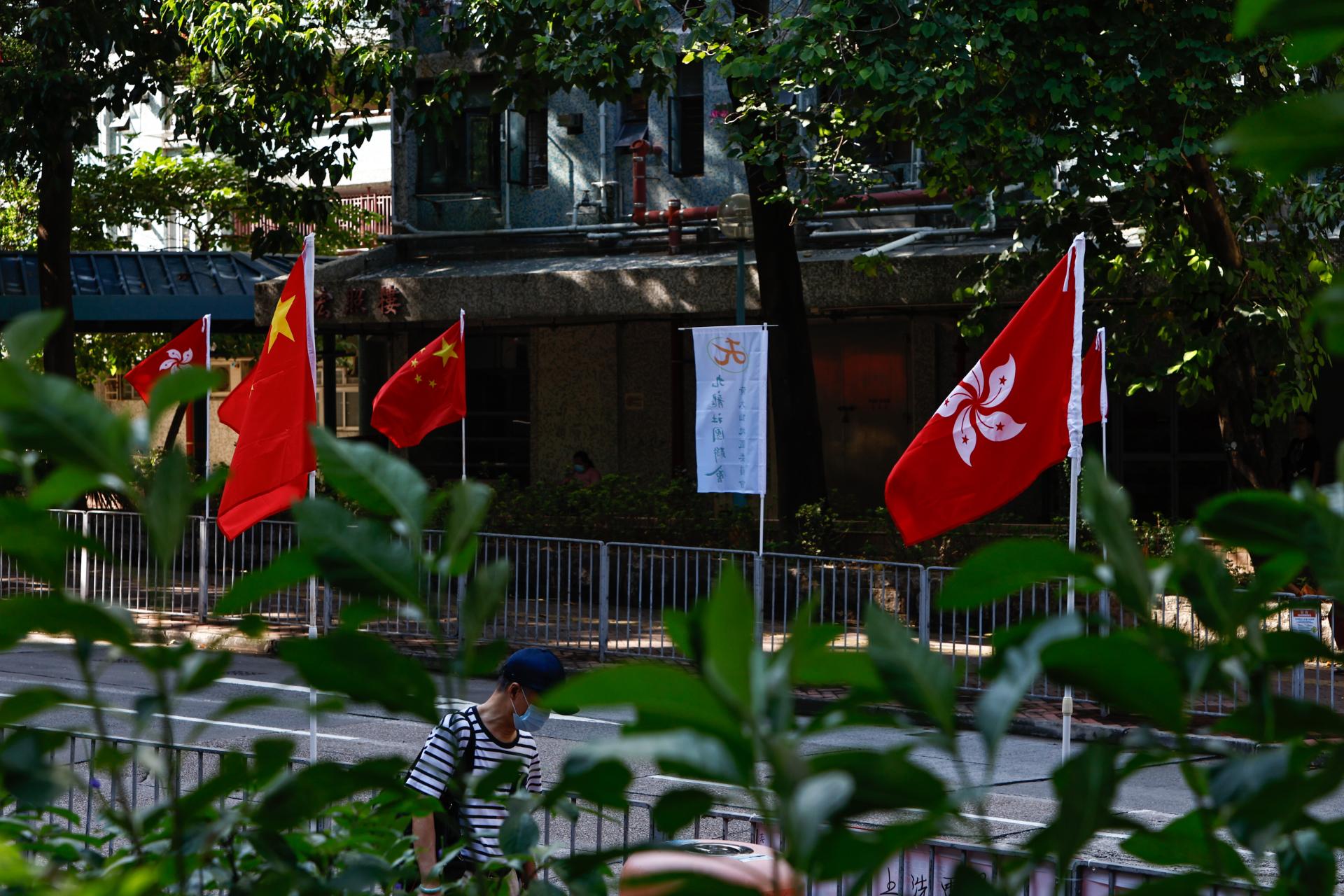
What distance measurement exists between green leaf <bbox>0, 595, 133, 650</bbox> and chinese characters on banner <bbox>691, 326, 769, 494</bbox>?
12.6m

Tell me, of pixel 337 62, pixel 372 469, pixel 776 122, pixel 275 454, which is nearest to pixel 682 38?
pixel 337 62

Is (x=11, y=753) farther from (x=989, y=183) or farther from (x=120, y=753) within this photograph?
(x=989, y=183)

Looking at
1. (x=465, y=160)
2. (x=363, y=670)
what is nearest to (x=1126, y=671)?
(x=363, y=670)

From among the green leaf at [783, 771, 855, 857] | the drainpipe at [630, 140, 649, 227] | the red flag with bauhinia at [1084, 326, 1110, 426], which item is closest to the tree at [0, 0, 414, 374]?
the drainpipe at [630, 140, 649, 227]

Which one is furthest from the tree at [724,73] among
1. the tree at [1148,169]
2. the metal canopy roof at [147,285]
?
the metal canopy roof at [147,285]

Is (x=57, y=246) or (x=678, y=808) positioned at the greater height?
(x=57, y=246)

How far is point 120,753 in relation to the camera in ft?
4.26

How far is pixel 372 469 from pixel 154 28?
19897mm

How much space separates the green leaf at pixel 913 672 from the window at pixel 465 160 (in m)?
23.9

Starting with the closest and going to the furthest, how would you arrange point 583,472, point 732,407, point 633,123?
1. point 732,407
2. point 583,472
3. point 633,123

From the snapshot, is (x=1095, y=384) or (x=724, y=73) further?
(x=724, y=73)

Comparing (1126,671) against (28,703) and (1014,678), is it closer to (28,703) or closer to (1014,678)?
(1014,678)

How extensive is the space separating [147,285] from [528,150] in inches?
247

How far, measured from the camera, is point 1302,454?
1681 centimetres
